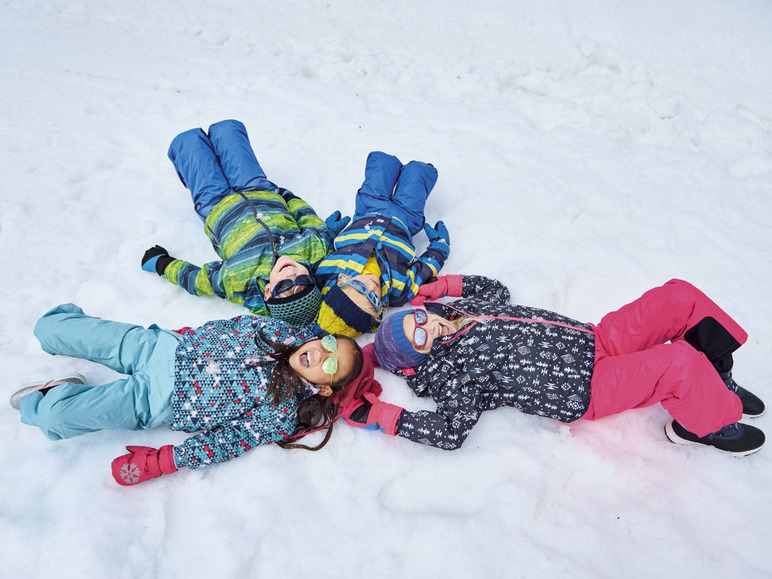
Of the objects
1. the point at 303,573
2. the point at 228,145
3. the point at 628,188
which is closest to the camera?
the point at 303,573

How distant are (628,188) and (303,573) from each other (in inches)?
109

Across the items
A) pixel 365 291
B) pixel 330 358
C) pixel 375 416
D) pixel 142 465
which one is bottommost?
pixel 142 465

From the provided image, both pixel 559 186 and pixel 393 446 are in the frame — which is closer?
pixel 393 446

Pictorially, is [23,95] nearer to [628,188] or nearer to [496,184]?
[496,184]

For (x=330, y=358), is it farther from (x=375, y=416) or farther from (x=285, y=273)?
(x=285, y=273)

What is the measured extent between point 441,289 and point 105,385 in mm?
1555

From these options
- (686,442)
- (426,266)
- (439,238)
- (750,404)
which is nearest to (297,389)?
(426,266)

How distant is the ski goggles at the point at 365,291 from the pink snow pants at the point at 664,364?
0.99 metres

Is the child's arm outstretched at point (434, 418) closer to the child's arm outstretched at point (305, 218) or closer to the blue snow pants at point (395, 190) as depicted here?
the child's arm outstretched at point (305, 218)

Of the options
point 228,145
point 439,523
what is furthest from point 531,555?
point 228,145

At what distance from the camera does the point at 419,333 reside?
2.12 m

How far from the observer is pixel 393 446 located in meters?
2.07

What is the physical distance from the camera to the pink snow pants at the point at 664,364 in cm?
183

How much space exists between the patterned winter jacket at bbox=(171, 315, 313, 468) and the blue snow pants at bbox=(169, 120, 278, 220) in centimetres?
102
